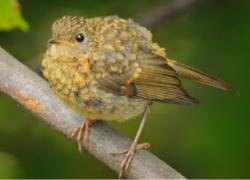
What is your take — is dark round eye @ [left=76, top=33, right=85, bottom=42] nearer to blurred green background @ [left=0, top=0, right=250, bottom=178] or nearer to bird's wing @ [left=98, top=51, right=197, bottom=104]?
bird's wing @ [left=98, top=51, right=197, bottom=104]

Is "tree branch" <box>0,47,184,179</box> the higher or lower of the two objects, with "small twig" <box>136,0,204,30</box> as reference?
lower

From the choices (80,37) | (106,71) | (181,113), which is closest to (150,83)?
(106,71)

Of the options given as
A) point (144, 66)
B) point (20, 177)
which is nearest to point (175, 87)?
point (144, 66)

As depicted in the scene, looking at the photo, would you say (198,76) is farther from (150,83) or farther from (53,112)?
(53,112)

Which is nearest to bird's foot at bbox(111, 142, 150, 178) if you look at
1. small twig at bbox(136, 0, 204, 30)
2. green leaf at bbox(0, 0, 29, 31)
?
green leaf at bbox(0, 0, 29, 31)

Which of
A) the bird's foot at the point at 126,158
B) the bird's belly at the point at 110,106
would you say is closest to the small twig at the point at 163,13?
the bird's belly at the point at 110,106

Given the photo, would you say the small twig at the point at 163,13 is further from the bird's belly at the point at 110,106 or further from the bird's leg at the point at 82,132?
the bird's leg at the point at 82,132
